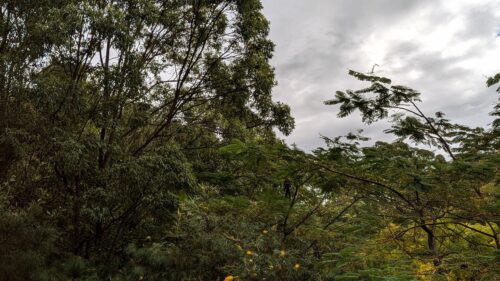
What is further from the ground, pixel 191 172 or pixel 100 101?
pixel 100 101

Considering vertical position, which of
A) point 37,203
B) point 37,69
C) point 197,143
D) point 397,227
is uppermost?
point 37,69

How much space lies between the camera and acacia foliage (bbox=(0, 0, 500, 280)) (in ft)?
11.2

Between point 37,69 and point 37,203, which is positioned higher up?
point 37,69

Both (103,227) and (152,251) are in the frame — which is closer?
(152,251)

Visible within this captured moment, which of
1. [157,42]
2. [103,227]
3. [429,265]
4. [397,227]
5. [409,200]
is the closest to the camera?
[429,265]

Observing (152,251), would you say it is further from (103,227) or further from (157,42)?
(157,42)

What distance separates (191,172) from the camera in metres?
8.35

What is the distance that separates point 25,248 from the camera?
7305 mm

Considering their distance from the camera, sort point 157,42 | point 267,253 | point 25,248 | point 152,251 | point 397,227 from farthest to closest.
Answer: point 157,42, point 25,248, point 152,251, point 267,253, point 397,227

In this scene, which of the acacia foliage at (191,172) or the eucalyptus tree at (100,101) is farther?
the eucalyptus tree at (100,101)

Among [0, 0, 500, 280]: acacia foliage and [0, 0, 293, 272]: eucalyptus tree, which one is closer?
[0, 0, 500, 280]: acacia foliage

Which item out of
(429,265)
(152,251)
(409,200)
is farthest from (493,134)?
(152,251)

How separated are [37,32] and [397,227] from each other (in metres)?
7.47

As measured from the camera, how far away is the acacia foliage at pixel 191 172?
3410 mm
